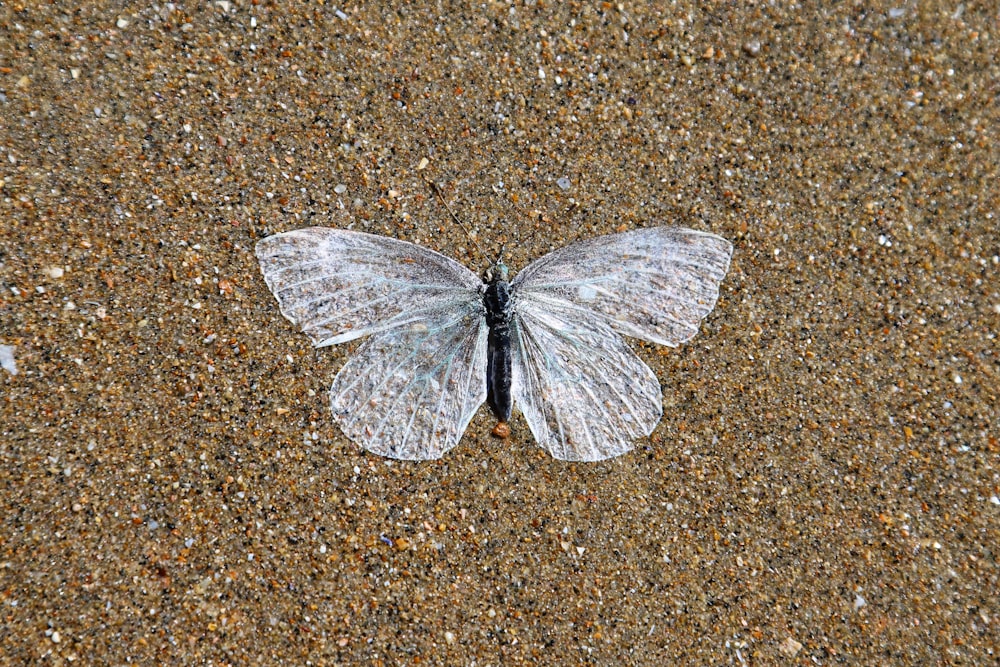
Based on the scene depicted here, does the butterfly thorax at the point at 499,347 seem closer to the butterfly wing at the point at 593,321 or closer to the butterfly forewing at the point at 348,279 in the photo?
the butterfly wing at the point at 593,321

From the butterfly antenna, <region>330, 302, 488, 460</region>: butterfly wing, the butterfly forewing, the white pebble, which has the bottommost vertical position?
the white pebble

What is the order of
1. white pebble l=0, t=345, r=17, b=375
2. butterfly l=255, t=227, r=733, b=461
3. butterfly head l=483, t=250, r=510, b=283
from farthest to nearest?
butterfly head l=483, t=250, r=510, b=283
butterfly l=255, t=227, r=733, b=461
white pebble l=0, t=345, r=17, b=375

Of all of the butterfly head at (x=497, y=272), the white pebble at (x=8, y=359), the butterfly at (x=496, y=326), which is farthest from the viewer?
the butterfly head at (x=497, y=272)

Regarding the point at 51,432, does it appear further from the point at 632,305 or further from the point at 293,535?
the point at 632,305

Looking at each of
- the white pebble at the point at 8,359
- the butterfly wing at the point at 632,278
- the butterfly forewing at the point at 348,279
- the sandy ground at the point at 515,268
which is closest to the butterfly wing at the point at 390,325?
the butterfly forewing at the point at 348,279

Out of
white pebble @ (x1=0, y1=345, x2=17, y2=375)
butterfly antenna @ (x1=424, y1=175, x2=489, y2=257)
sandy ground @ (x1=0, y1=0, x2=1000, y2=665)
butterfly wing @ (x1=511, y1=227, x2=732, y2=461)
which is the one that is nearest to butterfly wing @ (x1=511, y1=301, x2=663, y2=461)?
butterfly wing @ (x1=511, y1=227, x2=732, y2=461)

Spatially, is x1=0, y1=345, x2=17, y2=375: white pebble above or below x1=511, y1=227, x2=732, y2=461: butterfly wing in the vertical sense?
below

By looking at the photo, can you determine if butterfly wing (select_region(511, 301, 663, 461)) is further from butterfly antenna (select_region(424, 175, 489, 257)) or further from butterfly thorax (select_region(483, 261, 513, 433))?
butterfly antenna (select_region(424, 175, 489, 257))
